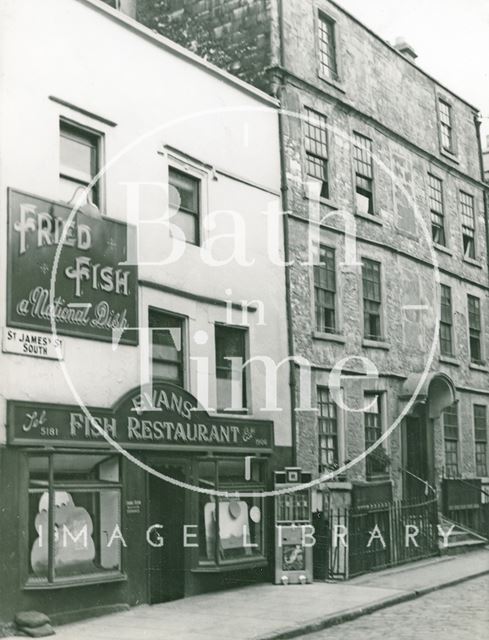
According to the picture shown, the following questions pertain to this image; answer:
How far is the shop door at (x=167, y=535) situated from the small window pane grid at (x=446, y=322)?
11014 millimetres

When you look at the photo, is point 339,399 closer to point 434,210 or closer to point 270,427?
point 270,427

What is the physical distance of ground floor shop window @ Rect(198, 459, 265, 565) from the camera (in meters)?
15.7

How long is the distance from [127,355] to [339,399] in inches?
265

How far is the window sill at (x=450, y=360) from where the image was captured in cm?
2398

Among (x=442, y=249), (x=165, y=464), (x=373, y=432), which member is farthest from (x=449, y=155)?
(x=165, y=464)

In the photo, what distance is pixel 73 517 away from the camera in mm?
13102

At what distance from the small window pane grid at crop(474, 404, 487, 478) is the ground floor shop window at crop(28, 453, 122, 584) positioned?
1406 centimetres

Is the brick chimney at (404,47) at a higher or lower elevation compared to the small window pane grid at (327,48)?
higher

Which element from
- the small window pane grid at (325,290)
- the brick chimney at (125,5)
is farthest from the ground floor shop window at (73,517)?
the brick chimney at (125,5)

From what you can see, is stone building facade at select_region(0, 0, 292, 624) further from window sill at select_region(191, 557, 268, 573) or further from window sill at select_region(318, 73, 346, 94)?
window sill at select_region(318, 73, 346, 94)

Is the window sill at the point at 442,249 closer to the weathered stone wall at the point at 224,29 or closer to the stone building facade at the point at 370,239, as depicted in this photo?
the stone building facade at the point at 370,239

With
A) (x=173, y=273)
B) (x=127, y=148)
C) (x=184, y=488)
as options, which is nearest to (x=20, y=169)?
(x=127, y=148)

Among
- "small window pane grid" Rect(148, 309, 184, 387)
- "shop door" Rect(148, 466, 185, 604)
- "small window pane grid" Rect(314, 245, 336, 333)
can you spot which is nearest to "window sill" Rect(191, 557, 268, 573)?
Answer: "shop door" Rect(148, 466, 185, 604)

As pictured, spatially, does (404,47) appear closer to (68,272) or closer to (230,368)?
(230,368)
